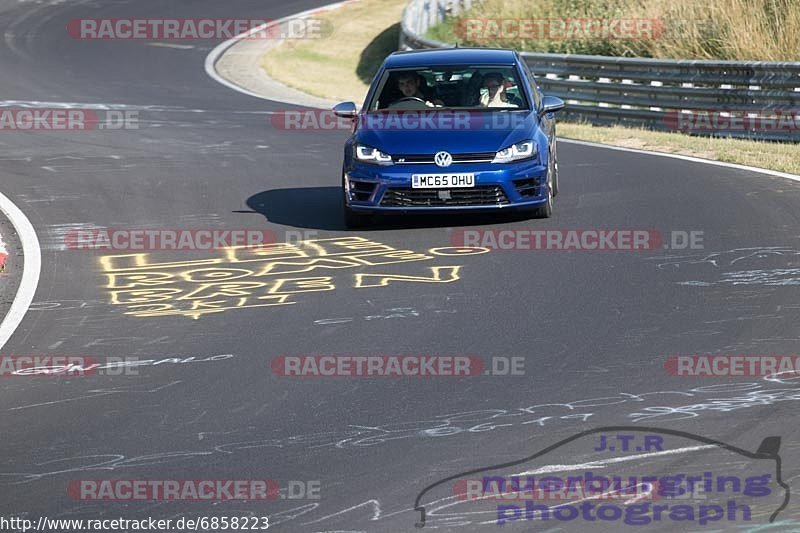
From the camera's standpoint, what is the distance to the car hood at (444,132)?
12.4 meters

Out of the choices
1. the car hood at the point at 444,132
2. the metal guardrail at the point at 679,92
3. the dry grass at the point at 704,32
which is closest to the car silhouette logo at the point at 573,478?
the car hood at the point at 444,132

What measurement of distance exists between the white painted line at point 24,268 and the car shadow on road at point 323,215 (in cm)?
226

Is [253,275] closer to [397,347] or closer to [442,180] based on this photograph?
[442,180]

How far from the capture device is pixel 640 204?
13602mm

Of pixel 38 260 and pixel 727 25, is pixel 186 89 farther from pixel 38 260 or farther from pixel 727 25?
pixel 38 260

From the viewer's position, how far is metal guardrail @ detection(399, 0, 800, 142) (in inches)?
766

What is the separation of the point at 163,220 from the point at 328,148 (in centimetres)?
549

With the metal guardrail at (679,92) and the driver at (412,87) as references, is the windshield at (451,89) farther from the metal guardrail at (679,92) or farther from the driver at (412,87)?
the metal guardrail at (679,92)

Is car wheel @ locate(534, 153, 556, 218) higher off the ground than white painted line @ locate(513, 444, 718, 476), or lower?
higher

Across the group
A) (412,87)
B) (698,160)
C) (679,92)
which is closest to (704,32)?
(679,92)

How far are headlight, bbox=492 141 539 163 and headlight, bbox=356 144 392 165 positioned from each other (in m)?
0.95

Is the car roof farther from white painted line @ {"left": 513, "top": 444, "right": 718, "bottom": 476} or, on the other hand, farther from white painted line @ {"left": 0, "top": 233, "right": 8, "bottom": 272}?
white painted line @ {"left": 513, "top": 444, "right": 718, "bottom": 476}

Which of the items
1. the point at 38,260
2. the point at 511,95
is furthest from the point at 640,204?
the point at 38,260

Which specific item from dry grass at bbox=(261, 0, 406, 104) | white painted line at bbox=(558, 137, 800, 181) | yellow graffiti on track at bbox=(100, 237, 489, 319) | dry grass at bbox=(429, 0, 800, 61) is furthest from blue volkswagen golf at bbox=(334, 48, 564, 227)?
dry grass at bbox=(261, 0, 406, 104)
